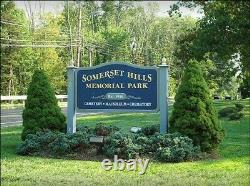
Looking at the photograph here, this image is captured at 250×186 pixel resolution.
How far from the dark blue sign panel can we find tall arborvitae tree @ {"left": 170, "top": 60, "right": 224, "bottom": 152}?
0.70m

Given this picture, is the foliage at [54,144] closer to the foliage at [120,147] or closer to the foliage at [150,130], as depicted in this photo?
the foliage at [120,147]

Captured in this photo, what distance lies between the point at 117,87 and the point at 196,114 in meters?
1.97

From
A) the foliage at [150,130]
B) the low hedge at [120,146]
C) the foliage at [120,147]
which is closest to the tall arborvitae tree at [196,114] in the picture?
the low hedge at [120,146]

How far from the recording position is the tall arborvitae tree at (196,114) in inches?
365

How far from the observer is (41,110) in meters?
10.2

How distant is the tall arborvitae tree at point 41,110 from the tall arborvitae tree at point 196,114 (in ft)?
A: 8.71

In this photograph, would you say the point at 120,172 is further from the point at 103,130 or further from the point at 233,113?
the point at 233,113

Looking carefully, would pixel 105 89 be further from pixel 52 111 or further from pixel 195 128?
pixel 195 128

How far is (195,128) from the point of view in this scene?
30.6 ft

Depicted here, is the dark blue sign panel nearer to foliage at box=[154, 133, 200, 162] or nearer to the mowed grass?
foliage at box=[154, 133, 200, 162]

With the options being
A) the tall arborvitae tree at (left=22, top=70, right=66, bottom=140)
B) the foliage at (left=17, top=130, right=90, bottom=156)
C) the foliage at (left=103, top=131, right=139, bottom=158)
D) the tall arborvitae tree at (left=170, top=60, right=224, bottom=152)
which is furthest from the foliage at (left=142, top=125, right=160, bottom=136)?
the tall arborvitae tree at (left=22, top=70, right=66, bottom=140)

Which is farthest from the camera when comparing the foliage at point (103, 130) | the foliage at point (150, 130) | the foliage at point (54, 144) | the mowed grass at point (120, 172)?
the foliage at point (150, 130)

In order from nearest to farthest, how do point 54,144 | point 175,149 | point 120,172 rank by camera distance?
point 120,172 < point 175,149 < point 54,144

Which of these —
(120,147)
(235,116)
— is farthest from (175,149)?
(235,116)
